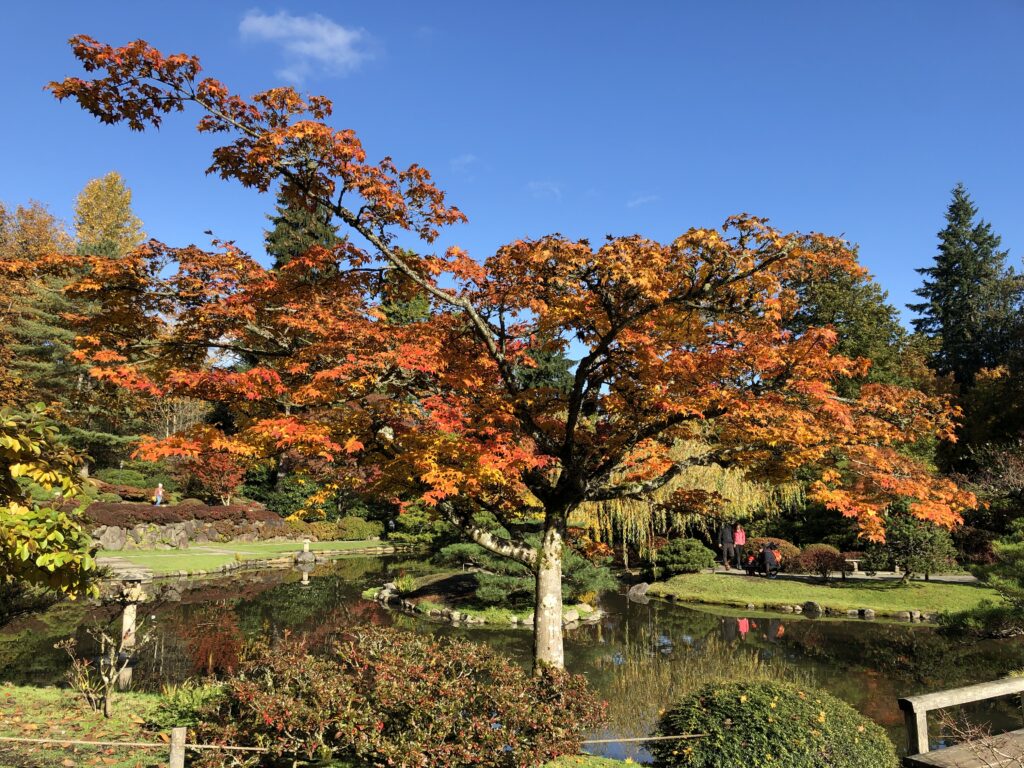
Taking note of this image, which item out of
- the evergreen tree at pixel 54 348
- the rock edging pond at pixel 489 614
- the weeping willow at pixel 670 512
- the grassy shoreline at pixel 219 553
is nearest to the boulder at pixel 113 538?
the grassy shoreline at pixel 219 553

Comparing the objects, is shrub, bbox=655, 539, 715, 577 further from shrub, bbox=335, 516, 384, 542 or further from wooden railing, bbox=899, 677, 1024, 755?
shrub, bbox=335, 516, 384, 542

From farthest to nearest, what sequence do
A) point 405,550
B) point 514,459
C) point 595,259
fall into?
point 405,550 → point 514,459 → point 595,259

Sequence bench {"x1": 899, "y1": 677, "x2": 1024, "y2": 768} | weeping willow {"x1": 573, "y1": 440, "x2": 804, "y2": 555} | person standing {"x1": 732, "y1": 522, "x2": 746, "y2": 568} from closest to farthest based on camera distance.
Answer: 1. bench {"x1": 899, "y1": 677, "x2": 1024, "y2": 768}
2. weeping willow {"x1": 573, "y1": 440, "x2": 804, "y2": 555}
3. person standing {"x1": 732, "y1": 522, "x2": 746, "y2": 568}

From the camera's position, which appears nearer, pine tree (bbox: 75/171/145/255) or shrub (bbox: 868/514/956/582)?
shrub (bbox: 868/514/956/582)

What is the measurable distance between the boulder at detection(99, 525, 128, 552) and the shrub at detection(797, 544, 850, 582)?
25.1m

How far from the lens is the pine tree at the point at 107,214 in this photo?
39.6 meters

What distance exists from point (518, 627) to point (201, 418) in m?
31.7

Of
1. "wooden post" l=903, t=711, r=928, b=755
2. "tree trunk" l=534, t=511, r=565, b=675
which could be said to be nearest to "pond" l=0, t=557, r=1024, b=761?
"tree trunk" l=534, t=511, r=565, b=675

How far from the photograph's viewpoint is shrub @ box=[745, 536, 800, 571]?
21641 mm

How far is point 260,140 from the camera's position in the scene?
6254 mm

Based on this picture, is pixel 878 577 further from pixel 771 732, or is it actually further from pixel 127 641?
pixel 127 641

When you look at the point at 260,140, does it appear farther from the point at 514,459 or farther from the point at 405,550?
the point at 405,550

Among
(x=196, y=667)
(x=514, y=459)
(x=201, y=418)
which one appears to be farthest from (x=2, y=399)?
(x=201, y=418)

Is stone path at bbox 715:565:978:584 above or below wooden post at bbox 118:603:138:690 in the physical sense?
below
